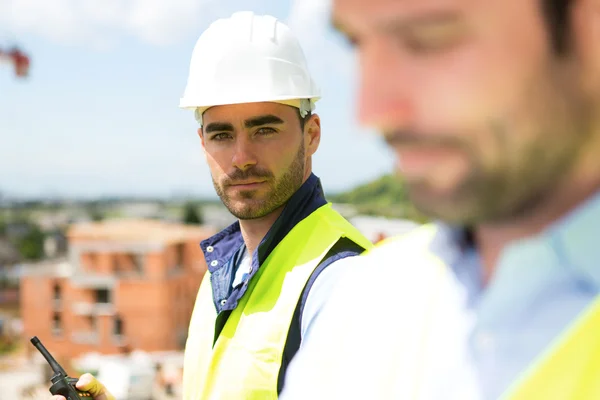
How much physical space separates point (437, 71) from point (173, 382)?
14.9 metres

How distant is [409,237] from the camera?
0.47 metres

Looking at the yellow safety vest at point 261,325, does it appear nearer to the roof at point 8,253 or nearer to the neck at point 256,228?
the neck at point 256,228

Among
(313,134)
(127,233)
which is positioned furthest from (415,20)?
(127,233)

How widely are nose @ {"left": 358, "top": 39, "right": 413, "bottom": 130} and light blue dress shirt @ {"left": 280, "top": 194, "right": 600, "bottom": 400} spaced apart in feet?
0.31

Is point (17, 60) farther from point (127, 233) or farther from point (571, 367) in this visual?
point (571, 367)

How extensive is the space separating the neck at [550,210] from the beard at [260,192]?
72cm

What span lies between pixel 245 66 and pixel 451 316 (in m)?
0.77

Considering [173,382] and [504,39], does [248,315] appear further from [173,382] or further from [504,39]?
[173,382]

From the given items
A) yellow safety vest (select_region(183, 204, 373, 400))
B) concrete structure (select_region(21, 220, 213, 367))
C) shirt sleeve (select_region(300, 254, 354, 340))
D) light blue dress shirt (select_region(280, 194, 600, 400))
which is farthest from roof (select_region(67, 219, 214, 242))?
light blue dress shirt (select_region(280, 194, 600, 400))

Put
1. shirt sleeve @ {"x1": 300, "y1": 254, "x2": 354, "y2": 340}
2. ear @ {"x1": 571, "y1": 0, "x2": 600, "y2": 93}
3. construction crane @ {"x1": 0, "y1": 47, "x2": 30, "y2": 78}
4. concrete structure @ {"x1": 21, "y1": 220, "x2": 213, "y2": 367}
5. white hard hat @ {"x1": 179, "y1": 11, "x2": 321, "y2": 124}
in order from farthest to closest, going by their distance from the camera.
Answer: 1. construction crane @ {"x1": 0, "y1": 47, "x2": 30, "y2": 78}
2. concrete structure @ {"x1": 21, "y1": 220, "x2": 213, "y2": 367}
3. white hard hat @ {"x1": 179, "y1": 11, "x2": 321, "y2": 124}
4. shirt sleeve @ {"x1": 300, "y1": 254, "x2": 354, "y2": 340}
5. ear @ {"x1": 571, "y1": 0, "x2": 600, "y2": 93}

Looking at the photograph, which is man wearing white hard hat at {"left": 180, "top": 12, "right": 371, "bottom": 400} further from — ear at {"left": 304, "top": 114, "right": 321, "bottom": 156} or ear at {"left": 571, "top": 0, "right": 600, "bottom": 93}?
ear at {"left": 571, "top": 0, "right": 600, "bottom": 93}

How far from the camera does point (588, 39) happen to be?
1.03 feet

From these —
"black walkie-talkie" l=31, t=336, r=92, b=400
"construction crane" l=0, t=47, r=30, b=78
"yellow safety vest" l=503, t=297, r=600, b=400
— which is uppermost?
"construction crane" l=0, t=47, r=30, b=78

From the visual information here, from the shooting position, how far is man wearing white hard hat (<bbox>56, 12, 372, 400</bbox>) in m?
0.98
